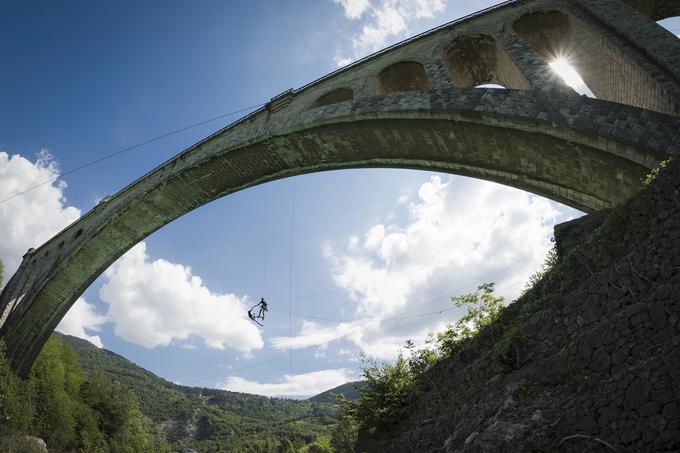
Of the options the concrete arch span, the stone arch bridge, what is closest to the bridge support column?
the stone arch bridge

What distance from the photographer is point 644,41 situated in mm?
7824

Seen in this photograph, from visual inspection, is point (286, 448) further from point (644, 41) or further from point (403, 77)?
point (644, 41)

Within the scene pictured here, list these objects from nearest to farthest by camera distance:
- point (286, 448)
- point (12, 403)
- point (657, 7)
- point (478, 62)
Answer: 1. point (657, 7)
2. point (478, 62)
3. point (12, 403)
4. point (286, 448)

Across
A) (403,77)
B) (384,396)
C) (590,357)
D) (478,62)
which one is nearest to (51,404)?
(384,396)

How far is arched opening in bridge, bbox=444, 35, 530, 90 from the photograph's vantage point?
11.1 metres

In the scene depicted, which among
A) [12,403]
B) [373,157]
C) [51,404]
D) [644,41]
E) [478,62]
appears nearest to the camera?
[644,41]

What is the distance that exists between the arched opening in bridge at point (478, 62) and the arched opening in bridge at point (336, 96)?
342 cm

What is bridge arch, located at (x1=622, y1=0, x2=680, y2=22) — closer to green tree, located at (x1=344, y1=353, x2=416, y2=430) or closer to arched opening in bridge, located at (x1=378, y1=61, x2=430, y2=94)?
arched opening in bridge, located at (x1=378, y1=61, x2=430, y2=94)

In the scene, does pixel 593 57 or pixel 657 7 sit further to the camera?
pixel 657 7

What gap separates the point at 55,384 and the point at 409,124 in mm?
22280

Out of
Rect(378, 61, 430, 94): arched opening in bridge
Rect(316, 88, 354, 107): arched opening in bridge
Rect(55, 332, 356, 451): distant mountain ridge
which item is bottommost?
Rect(55, 332, 356, 451): distant mountain ridge

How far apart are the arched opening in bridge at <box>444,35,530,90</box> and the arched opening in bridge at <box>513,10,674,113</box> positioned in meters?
0.97

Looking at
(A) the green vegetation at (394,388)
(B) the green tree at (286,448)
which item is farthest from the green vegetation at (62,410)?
(B) the green tree at (286,448)

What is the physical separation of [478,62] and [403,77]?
243cm
